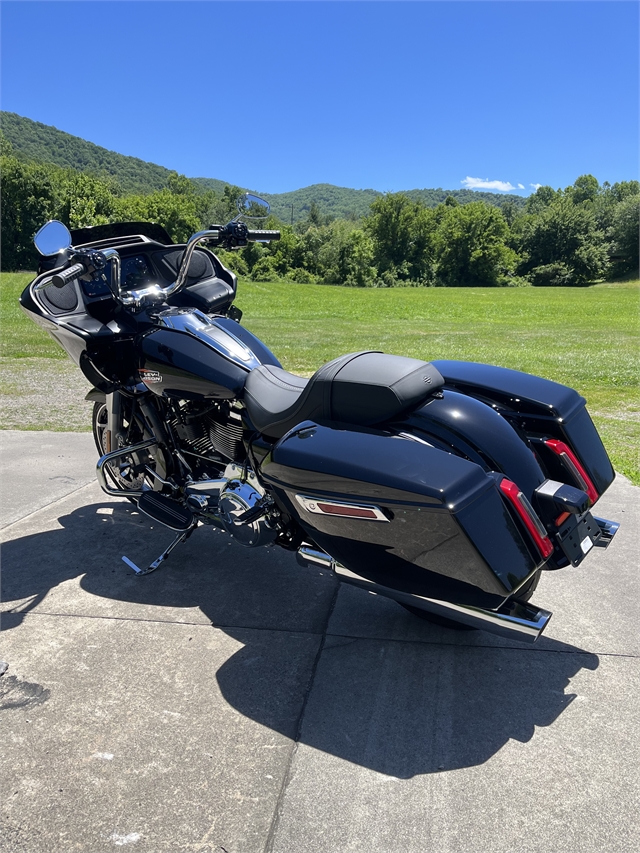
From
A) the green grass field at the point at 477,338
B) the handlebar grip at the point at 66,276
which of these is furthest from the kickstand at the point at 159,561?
the green grass field at the point at 477,338

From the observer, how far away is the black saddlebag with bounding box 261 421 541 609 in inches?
77.3

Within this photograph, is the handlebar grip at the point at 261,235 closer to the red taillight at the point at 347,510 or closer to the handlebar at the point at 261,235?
the handlebar at the point at 261,235

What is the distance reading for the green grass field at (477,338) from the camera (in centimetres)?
848

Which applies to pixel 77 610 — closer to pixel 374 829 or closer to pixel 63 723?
pixel 63 723

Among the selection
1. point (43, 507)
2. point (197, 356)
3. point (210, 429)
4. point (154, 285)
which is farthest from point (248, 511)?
point (43, 507)

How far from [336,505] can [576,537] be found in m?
0.88

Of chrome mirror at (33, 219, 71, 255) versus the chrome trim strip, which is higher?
chrome mirror at (33, 219, 71, 255)

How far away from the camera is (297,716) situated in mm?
2328

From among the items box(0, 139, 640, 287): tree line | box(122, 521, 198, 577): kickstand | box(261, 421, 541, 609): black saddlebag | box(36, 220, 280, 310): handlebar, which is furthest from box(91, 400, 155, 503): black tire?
box(0, 139, 640, 287): tree line

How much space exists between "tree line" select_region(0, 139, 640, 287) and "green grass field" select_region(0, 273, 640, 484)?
26515 millimetres

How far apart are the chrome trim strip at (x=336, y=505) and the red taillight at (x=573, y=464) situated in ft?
2.64

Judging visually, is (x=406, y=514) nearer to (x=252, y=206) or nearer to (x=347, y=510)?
(x=347, y=510)

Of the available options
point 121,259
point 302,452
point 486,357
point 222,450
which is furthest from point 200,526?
→ point 486,357

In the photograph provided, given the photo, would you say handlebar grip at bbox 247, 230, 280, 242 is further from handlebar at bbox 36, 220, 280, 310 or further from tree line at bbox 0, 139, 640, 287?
tree line at bbox 0, 139, 640, 287
